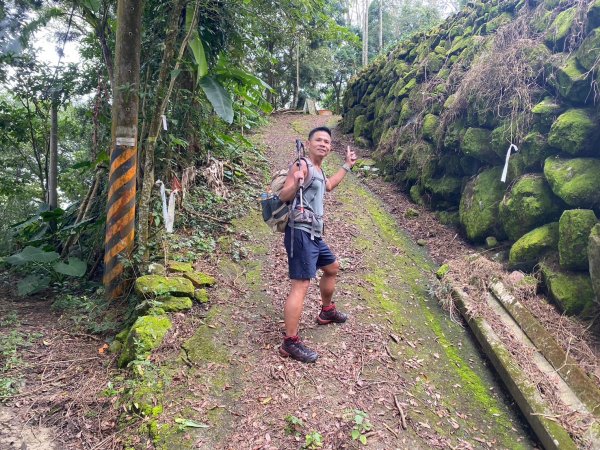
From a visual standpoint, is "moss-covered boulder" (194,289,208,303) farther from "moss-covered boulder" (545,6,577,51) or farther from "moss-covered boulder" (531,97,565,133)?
"moss-covered boulder" (545,6,577,51)

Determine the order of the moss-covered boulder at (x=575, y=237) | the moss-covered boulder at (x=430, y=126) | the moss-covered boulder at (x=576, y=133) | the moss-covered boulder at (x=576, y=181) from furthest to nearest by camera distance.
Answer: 1. the moss-covered boulder at (x=430, y=126)
2. the moss-covered boulder at (x=576, y=133)
3. the moss-covered boulder at (x=576, y=181)
4. the moss-covered boulder at (x=575, y=237)

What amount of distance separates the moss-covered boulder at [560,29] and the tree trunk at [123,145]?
5.60 meters

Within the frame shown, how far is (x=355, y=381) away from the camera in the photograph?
10.1ft

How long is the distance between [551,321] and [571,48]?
372 cm

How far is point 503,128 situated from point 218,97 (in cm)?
419

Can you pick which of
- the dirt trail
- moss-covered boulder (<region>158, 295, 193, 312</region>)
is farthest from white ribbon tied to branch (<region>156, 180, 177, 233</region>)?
the dirt trail

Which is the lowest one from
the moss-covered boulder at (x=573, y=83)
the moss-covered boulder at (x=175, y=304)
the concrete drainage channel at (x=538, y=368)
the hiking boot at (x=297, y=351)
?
the concrete drainage channel at (x=538, y=368)

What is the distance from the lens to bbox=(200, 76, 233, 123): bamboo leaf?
15.0ft

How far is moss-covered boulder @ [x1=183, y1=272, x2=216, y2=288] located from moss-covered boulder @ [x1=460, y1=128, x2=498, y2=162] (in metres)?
4.60

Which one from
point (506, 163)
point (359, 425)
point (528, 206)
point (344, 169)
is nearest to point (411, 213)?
point (506, 163)

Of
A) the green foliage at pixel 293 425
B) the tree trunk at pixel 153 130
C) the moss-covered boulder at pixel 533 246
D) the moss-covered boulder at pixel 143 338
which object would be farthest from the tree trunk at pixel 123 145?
the moss-covered boulder at pixel 533 246

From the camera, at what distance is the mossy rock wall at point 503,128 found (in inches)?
181

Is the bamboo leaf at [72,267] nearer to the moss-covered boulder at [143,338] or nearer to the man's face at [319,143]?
the moss-covered boulder at [143,338]

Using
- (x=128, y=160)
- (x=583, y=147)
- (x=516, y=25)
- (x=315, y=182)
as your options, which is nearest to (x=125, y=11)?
(x=128, y=160)
